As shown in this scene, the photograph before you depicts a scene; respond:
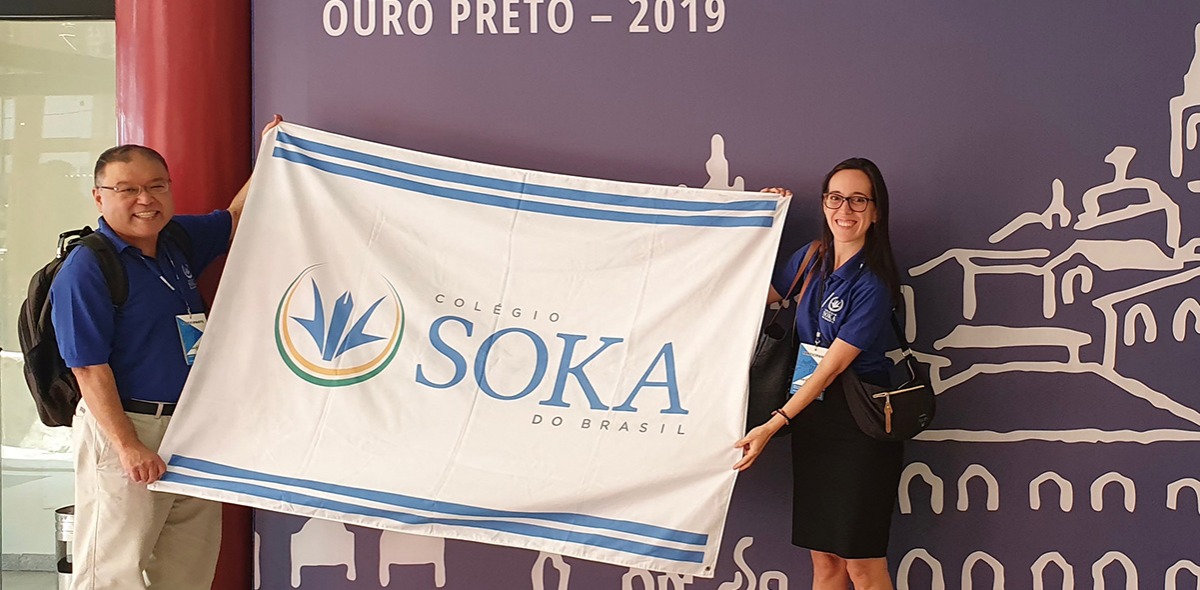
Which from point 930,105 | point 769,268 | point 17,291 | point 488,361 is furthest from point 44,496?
point 930,105

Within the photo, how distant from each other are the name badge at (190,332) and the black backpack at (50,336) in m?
0.16

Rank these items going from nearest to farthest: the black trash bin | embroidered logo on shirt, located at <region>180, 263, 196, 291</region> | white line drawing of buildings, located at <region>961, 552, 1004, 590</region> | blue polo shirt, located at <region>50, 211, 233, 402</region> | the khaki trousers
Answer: blue polo shirt, located at <region>50, 211, 233, 402</region>, the khaki trousers, embroidered logo on shirt, located at <region>180, 263, 196, 291</region>, white line drawing of buildings, located at <region>961, 552, 1004, 590</region>, the black trash bin

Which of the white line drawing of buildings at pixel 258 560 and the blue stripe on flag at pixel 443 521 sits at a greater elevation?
the blue stripe on flag at pixel 443 521

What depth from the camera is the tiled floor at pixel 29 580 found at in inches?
131

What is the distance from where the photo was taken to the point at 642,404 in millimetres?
2336

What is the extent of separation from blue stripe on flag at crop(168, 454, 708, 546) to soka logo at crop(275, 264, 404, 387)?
24cm

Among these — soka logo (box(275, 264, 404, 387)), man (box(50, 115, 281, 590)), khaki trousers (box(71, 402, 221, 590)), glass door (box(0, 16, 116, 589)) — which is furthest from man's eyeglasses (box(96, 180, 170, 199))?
glass door (box(0, 16, 116, 589))

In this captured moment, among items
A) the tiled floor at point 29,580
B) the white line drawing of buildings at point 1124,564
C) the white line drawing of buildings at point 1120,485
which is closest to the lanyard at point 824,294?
the white line drawing of buildings at point 1120,485

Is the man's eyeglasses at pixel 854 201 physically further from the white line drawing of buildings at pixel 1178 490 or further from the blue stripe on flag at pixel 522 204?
the white line drawing of buildings at pixel 1178 490

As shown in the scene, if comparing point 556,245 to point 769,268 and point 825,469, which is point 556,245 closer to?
point 769,268

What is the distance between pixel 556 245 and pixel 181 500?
42.7 inches

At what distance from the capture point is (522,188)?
244cm

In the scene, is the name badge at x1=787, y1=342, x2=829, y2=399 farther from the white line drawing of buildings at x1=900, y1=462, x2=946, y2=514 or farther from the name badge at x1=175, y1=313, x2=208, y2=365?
the name badge at x1=175, y1=313, x2=208, y2=365

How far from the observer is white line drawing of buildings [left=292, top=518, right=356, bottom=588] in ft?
8.86
